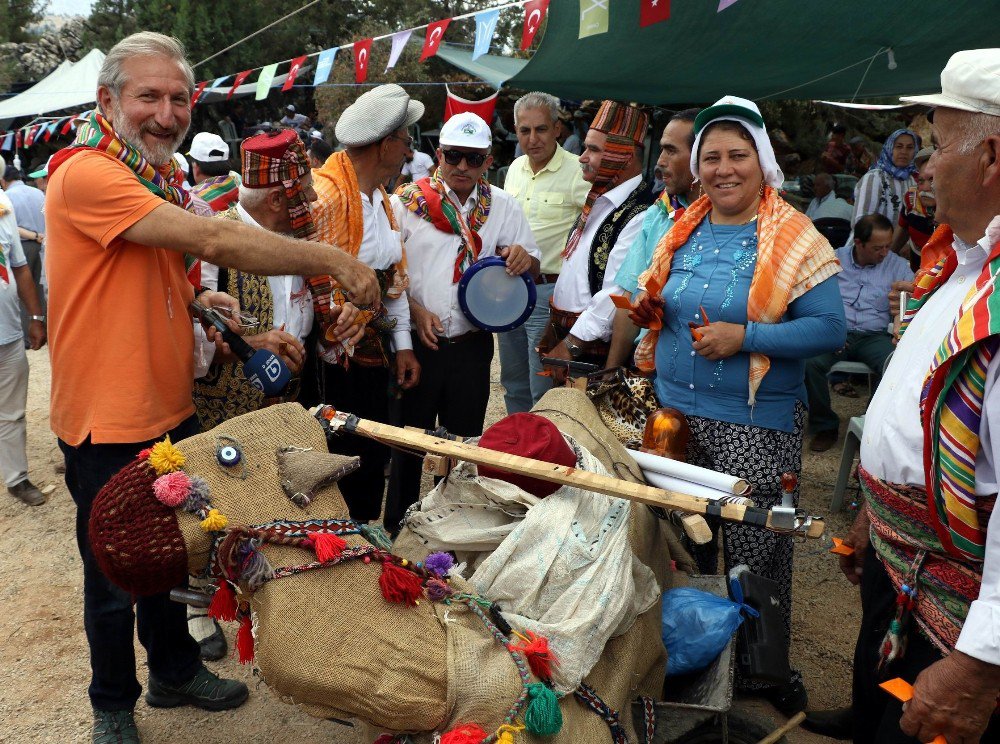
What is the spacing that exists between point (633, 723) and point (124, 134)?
2.35 m

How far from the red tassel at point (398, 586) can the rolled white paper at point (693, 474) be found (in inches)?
41.3

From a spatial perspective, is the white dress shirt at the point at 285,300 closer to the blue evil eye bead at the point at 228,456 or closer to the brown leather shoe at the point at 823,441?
the blue evil eye bead at the point at 228,456

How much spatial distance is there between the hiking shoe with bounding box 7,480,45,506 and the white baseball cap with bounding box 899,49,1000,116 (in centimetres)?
564

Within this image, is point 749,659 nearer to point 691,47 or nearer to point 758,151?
point 758,151

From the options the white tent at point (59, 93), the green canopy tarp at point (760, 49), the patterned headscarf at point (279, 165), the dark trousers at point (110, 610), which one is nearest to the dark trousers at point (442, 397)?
the patterned headscarf at point (279, 165)

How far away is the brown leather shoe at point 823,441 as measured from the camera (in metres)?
6.25

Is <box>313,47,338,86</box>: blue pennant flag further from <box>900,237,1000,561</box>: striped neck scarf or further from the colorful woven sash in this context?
<box>900,237,1000,561</box>: striped neck scarf

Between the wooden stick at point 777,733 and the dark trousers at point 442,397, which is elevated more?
the dark trousers at point 442,397

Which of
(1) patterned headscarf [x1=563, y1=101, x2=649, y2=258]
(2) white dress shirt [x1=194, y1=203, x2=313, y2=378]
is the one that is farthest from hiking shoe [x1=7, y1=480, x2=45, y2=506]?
(1) patterned headscarf [x1=563, y1=101, x2=649, y2=258]

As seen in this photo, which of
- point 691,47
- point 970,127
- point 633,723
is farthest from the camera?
point 691,47

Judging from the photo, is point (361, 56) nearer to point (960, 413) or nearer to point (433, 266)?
point (433, 266)

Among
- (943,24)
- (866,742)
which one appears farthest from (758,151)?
(943,24)

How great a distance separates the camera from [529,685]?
6.13ft

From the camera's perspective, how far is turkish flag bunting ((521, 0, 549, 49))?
6.22 meters
